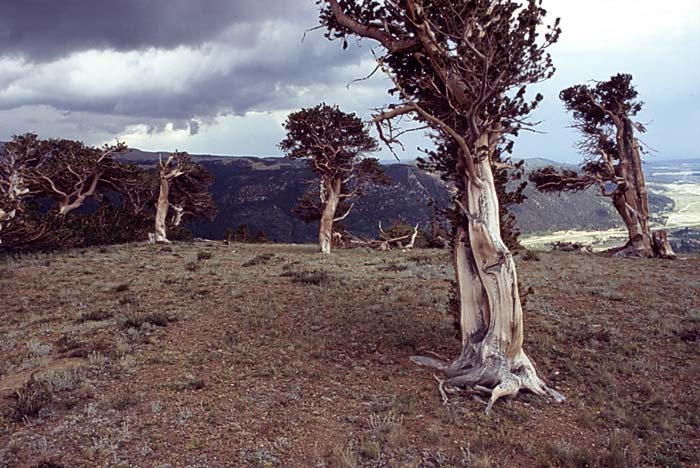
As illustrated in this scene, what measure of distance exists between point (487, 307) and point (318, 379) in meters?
3.49

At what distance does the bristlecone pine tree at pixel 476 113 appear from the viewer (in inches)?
297

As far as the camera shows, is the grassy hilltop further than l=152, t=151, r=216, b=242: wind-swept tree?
No

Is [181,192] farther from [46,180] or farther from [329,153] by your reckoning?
[329,153]

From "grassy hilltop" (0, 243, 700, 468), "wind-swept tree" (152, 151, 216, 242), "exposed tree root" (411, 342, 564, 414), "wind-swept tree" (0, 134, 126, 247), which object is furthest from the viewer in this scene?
"wind-swept tree" (152, 151, 216, 242)

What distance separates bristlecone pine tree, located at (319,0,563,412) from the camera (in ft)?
24.7

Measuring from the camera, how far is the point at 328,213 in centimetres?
2930

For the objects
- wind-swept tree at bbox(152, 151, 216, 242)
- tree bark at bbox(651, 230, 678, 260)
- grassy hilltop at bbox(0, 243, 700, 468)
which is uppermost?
wind-swept tree at bbox(152, 151, 216, 242)

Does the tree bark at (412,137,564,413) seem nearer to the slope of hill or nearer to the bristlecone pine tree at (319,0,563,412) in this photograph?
the bristlecone pine tree at (319,0,563,412)

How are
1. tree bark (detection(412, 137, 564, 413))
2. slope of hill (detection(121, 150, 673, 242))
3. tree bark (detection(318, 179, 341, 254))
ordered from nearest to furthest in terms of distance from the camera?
tree bark (detection(412, 137, 564, 413))
tree bark (detection(318, 179, 341, 254))
slope of hill (detection(121, 150, 673, 242))

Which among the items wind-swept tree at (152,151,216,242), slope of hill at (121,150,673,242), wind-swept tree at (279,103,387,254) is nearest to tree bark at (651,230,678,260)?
wind-swept tree at (279,103,387,254)

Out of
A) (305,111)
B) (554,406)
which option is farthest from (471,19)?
(305,111)

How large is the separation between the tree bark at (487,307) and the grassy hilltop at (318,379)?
0.49m

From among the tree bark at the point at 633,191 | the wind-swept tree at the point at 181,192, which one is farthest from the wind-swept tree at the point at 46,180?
the tree bark at the point at 633,191

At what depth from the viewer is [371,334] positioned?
10.3 meters
